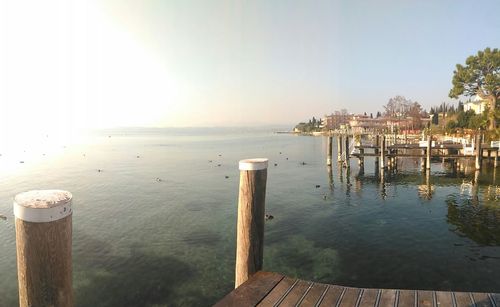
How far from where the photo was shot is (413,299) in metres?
5.07

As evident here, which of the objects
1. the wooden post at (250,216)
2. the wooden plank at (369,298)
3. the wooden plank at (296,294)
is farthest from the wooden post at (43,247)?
the wooden plank at (369,298)

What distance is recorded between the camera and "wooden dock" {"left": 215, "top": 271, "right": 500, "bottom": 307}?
4949 millimetres

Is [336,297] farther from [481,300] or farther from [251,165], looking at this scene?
[251,165]

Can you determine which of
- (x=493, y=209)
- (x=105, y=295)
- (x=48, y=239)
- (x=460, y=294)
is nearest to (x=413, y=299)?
(x=460, y=294)

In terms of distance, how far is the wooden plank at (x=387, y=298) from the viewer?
4.95m

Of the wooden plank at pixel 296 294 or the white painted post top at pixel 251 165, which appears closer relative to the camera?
the wooden plank at pixel 296 294

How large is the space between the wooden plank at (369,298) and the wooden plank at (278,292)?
115cm

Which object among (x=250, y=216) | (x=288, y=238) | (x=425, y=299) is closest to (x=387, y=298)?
(x=425, y=299)

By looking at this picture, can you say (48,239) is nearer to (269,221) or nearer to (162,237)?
(162,237)

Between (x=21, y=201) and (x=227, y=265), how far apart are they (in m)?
9.48

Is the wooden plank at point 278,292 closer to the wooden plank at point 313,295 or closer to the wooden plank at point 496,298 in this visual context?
the wooden plank at point 313,295

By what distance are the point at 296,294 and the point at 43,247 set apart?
377cm

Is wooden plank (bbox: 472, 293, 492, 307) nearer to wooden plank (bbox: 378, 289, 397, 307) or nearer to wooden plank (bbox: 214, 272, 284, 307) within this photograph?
wooden plank (bbox: 378, 289, 397, 307)

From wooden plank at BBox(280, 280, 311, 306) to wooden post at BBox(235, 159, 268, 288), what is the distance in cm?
91
